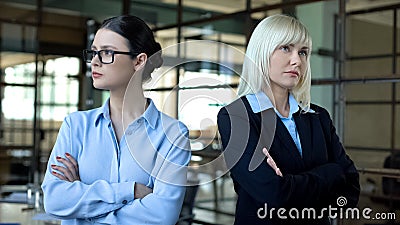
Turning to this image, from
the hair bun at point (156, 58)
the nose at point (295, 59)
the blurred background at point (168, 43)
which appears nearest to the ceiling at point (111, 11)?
the blurred background at point (168, 43)

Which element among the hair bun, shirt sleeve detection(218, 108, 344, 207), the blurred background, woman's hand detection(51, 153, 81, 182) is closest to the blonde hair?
shirt sleeve detection(218, 108, 344, 207)

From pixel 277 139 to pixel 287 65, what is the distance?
0.61 ft

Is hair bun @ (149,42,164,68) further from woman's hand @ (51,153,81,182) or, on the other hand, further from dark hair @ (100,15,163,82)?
woman's hand @ (51,153,81,182)

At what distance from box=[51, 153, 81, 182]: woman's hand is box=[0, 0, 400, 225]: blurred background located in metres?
1.74

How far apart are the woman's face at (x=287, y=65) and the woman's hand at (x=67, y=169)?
562mm

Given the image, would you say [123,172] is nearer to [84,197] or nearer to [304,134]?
[84,197]

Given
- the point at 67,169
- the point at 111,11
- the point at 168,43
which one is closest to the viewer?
the point at 67,169

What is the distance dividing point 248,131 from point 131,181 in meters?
0.32

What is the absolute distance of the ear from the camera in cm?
134

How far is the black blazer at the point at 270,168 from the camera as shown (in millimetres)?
1289

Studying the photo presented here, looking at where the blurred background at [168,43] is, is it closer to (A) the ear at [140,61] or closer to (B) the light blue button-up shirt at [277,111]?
(B) the light blue button-up shirt at [277,111]

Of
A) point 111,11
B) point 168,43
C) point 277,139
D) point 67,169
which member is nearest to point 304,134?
point 277,139

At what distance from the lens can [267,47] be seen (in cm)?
132

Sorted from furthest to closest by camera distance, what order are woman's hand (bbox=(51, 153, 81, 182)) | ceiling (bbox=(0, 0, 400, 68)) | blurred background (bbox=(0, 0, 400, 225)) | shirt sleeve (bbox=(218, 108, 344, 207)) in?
1. ceiling (bbox=(0, 0, 400, 68))
2. blurred background (bbox=(0, 0, 400, 225))
3. woman's hand (bbox=(51, 153, 81, 182))
4. shirt sleeve (bbox=(218, 108, 344, 207))
